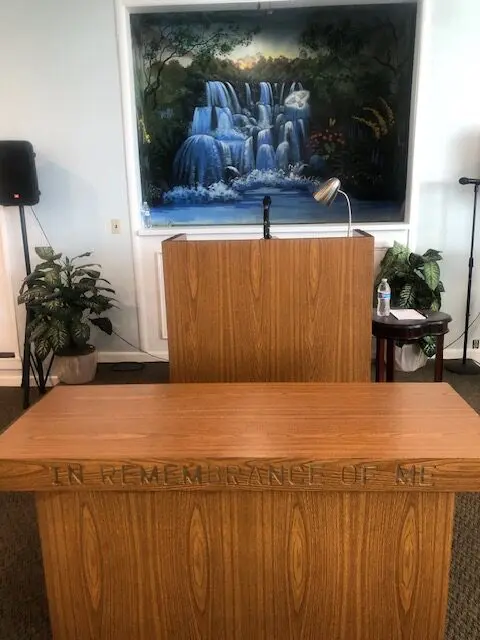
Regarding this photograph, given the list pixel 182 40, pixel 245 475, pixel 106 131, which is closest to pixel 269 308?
pixel 245 475

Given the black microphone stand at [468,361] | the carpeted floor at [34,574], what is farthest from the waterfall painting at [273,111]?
the carpeted floor at [34,574]

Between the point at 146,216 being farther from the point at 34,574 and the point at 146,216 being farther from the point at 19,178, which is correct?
the point at 34,574

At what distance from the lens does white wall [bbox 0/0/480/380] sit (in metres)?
3.57

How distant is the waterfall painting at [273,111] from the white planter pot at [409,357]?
37.5 inches

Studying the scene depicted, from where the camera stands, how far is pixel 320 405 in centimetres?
161

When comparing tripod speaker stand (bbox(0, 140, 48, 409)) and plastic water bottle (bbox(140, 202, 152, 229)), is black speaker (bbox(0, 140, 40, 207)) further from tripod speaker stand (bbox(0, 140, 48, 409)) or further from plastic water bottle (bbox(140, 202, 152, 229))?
plastic water bottle (bbox(140, 202, 152, 229))

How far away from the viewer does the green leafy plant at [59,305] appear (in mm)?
3467

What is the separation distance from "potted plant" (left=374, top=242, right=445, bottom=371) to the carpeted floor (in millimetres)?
1483

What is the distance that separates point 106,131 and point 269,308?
2312mm

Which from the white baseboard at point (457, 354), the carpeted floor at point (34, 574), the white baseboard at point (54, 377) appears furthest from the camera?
the white baseboard at point (457, 354)

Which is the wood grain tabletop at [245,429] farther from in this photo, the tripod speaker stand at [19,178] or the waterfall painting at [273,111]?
the waterfall painting at [273,111]

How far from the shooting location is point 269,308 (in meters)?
2.09

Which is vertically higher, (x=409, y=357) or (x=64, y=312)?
(x=64, y=312)

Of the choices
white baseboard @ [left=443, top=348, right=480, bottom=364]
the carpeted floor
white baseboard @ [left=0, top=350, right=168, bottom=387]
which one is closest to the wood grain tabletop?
the carpeted floor
